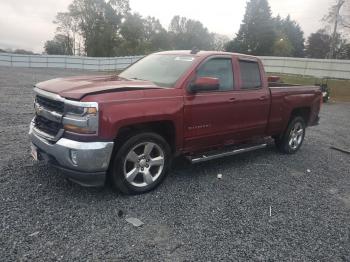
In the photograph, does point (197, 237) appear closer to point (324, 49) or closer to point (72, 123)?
point (72, 123)

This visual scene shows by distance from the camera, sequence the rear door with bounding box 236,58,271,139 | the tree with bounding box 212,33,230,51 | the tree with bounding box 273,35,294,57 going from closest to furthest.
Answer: the rear door with bounding box 236,58,271,139 < the tree with bounding box 273,35,294,57 < the tree with bounding box 212,33,230,51

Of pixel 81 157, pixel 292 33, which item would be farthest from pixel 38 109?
pixel 292 33

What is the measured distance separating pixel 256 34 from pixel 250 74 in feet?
172

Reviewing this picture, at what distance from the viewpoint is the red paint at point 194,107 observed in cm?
383

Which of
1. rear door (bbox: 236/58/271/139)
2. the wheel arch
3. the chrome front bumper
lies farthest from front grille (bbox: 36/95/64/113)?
rear door (bbox: 236/58/271/139)

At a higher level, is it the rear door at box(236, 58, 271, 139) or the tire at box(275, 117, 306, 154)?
the rear door at box(236, 58, 271, 139)

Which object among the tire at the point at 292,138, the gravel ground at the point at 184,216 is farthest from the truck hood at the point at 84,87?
the tire at the point at 292,138

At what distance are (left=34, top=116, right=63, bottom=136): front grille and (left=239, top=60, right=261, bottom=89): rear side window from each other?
3.05 m

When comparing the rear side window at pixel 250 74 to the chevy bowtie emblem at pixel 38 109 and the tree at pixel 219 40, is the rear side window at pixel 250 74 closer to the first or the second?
the chevy bowtie emblem at pixel 38 109

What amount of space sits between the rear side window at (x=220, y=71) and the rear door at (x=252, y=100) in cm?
25

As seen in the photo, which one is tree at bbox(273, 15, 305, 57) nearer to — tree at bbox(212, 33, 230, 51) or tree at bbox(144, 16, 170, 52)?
tree at bbox(212, 33, 230, 51)

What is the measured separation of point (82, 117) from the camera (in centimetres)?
367

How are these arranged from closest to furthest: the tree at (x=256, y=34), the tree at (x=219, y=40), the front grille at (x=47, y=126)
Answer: the front grille at (x=47, y=126), the tree at (x=256, y=34), the tree at (x=219, y=40)

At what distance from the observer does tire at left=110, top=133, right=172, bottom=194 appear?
4.08 metres
